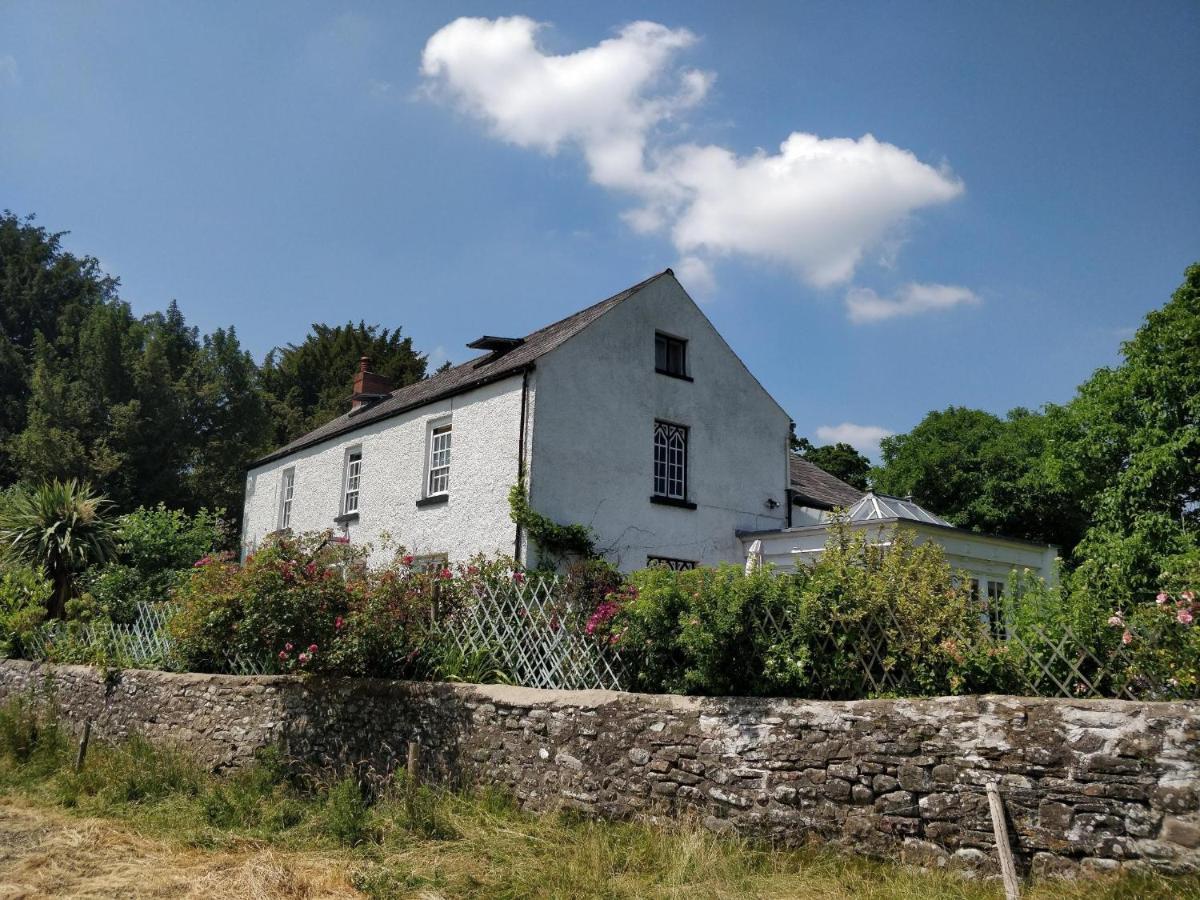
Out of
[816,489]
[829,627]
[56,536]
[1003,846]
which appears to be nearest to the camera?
[1003,846]

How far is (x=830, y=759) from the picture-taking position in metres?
6.13

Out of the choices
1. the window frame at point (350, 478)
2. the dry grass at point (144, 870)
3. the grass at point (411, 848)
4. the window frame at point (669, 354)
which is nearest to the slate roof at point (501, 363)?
the window frame at point (350, 478)

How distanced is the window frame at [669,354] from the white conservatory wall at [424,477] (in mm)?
3601

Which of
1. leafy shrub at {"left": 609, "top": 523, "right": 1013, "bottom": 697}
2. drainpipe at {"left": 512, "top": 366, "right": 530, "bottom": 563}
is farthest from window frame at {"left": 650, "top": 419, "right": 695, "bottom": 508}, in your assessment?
leafy shrub at {"left": 609, "top": 523, "right": 1013, "bottom": 697}

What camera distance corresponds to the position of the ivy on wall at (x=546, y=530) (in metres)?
15.1

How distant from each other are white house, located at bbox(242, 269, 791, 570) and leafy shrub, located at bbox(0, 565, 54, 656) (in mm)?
6007

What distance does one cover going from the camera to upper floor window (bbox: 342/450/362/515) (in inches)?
819

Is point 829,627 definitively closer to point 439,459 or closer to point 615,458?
point 615,458

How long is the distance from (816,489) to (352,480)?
11.7 metres

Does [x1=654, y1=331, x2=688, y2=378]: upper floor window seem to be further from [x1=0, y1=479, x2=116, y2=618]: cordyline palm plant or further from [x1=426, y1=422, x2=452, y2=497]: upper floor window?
[x1=0, y1=479, x2=116, y2=618]: cordyline palm plant

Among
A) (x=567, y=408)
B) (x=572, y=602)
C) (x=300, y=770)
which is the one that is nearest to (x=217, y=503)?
(x=567, y=408)

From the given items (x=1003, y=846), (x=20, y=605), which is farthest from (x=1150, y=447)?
(x=20, y=605)

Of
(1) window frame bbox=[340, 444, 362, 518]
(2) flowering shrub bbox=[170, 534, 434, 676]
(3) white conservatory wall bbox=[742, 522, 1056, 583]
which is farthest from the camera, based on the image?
(1) window frame bbox=[340, 444, 362, 518]

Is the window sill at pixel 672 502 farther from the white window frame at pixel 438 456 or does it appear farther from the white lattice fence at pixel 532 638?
the white lattice fence at pixel 532 638
